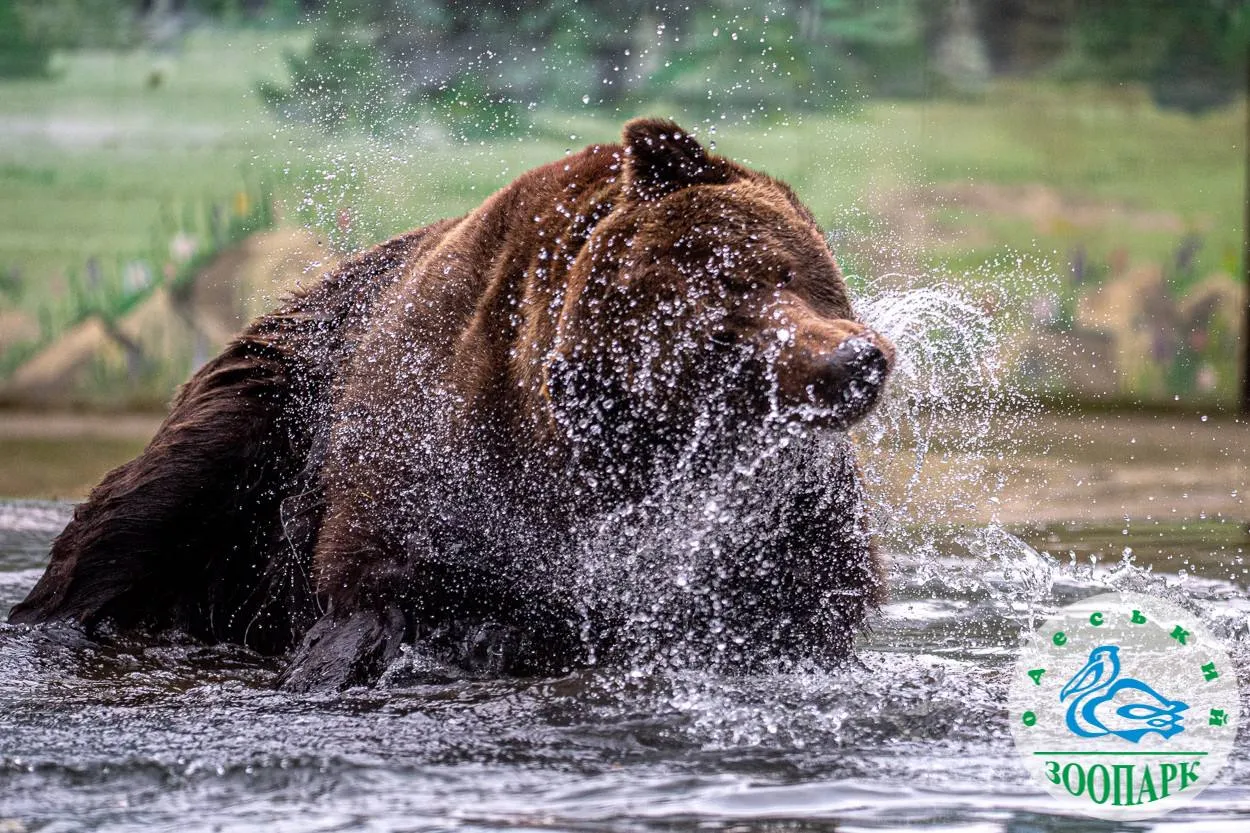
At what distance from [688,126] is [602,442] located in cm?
639

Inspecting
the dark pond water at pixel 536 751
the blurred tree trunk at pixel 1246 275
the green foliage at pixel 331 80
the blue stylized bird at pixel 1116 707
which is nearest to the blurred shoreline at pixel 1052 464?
the blurred tree trunk at pixel 1246 275

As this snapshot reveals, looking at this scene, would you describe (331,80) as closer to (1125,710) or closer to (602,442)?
(602,442)

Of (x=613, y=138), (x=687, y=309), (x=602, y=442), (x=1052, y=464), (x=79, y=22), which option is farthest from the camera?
(x=79, y=22)

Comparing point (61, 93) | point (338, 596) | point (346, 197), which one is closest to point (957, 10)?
point (346, 197)

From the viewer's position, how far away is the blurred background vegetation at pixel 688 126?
9.81 meters

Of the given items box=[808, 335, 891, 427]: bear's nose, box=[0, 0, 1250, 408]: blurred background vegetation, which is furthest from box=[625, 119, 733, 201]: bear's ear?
box=[0, 0, 1250, 408]: blurred background vegetation

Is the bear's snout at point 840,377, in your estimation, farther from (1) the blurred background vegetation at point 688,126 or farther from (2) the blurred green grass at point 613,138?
(2) the blurred green grass at point 613,138

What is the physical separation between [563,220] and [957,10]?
698cm

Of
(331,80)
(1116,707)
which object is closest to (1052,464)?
(1116,707)

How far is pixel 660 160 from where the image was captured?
3.91 metres

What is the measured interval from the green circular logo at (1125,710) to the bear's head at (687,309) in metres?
0.86

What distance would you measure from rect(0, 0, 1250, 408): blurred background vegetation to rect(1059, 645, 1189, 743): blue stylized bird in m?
5.72

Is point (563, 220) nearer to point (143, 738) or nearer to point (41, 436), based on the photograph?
point (143, 738)

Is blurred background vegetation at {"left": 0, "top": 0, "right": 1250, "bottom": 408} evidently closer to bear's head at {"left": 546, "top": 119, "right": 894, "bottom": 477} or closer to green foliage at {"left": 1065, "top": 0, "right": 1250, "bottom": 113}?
green foliage at {"left": 1065, "top": 0, "right": 1250, "bottom": 113}
